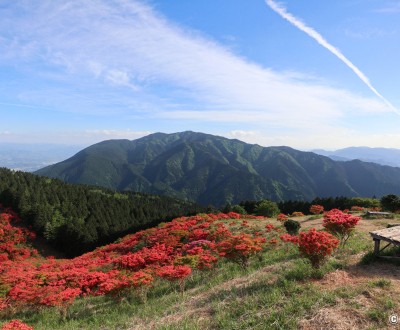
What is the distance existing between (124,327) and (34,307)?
29.8ft

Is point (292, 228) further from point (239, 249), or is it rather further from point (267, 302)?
point (267, 302)

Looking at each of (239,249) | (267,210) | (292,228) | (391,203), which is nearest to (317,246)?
(239,249)

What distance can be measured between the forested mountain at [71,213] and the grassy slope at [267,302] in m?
51.0

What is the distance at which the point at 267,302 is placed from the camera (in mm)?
9805

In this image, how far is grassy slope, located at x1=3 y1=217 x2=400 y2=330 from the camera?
853 cm

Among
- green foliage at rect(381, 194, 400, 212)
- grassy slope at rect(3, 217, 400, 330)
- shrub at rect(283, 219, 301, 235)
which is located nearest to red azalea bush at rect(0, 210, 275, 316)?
grassy slope at rect(3, 217, 400, 330)

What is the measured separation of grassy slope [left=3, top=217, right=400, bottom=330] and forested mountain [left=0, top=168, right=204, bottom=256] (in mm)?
51034

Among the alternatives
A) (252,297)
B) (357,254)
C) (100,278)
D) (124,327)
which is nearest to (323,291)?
(252,297)

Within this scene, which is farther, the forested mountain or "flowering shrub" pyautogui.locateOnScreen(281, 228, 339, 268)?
the forested mountain

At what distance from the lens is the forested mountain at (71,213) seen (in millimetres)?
62625

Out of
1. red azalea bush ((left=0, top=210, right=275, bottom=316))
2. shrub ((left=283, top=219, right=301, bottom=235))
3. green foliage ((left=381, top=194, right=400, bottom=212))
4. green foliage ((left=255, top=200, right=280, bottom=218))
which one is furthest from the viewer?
green foliage ((left=255, top=200, right=280, bottom=218))

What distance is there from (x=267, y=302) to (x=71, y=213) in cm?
7309

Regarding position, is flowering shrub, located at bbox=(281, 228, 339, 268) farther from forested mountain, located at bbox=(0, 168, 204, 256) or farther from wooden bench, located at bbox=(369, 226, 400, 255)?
forested mountain, located at bbox=(0, 168, 204, 256)

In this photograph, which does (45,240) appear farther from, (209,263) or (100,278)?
(209,263)
